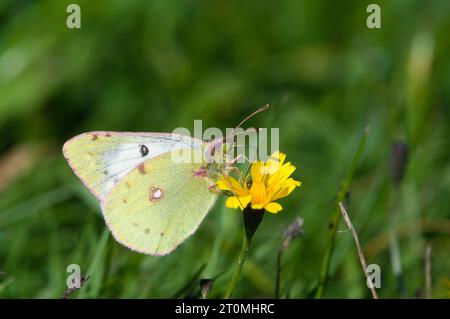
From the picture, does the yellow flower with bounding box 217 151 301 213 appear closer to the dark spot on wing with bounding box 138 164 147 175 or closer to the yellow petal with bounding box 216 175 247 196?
the yellow petal with bounding box 216 175 247 196

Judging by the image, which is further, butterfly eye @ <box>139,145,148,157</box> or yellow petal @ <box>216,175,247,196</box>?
butterfly eye @ <box>139,145,148,157</box>

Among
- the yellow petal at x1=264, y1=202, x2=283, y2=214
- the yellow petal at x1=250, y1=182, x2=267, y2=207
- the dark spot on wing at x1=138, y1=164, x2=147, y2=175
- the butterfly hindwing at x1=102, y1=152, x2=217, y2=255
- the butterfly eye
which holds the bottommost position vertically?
the butterfly hindwing at x1=102, y1=152, x2=217, y2=255

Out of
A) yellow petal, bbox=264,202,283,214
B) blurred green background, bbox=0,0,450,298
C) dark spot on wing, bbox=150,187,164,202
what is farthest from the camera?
blurred green background, bbox=0,0,450,298

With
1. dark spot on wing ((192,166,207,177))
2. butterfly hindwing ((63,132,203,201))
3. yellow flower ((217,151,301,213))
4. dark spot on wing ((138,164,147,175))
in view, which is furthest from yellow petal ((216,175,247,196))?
dark spot on wing ((138,164,147,175))

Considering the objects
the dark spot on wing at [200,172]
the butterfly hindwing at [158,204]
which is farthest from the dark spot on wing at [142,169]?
the dark spot on wing at [200,172]

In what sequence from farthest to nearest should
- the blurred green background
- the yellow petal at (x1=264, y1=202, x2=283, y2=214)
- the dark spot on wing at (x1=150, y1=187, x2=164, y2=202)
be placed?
the blurred green background < the dark spot on wing at (x1=150, y1=187, x2=164, y2=202) < the yellow petal at (x1=264, y1=202, x2=283, y2=214)

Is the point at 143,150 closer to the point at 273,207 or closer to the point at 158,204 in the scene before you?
the point at 158,204

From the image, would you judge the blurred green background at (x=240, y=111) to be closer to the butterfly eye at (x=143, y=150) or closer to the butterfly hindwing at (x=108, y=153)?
the butterfly hindwing at (x=108, y=153)
